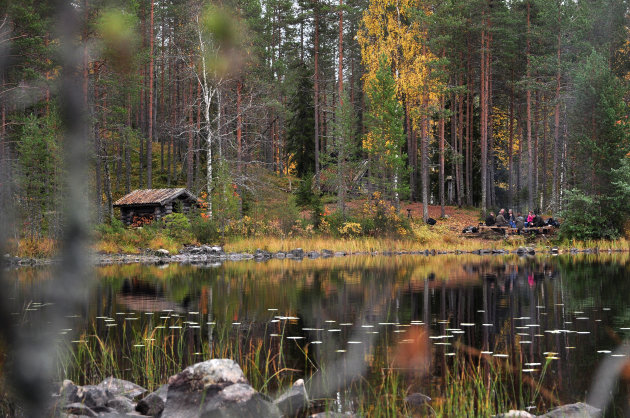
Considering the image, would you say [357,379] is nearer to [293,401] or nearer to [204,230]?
[293,401]

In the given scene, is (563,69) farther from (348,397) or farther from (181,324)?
(348,397)

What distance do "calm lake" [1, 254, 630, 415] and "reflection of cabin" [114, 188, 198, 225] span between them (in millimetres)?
15960

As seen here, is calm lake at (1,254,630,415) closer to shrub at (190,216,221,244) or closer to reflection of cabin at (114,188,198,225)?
shrub at (190,216,221,244)

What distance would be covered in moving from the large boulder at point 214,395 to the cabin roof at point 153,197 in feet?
106

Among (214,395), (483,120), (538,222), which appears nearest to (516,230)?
(538,222)

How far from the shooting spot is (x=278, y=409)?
18.5 feet

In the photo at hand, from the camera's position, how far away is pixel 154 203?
122 ft

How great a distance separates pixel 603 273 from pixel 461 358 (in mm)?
15507

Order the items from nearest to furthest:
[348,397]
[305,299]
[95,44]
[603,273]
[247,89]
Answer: [95,44] < [348,397] < [305,299] < [603,273] < [247,89]

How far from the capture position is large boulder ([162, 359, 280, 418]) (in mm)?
5094

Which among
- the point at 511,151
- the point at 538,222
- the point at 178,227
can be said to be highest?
the point at 511,151

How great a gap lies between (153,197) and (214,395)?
111ft

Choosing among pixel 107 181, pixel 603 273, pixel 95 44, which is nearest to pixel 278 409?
pixel 95 44

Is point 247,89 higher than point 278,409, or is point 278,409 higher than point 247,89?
point 247,89
